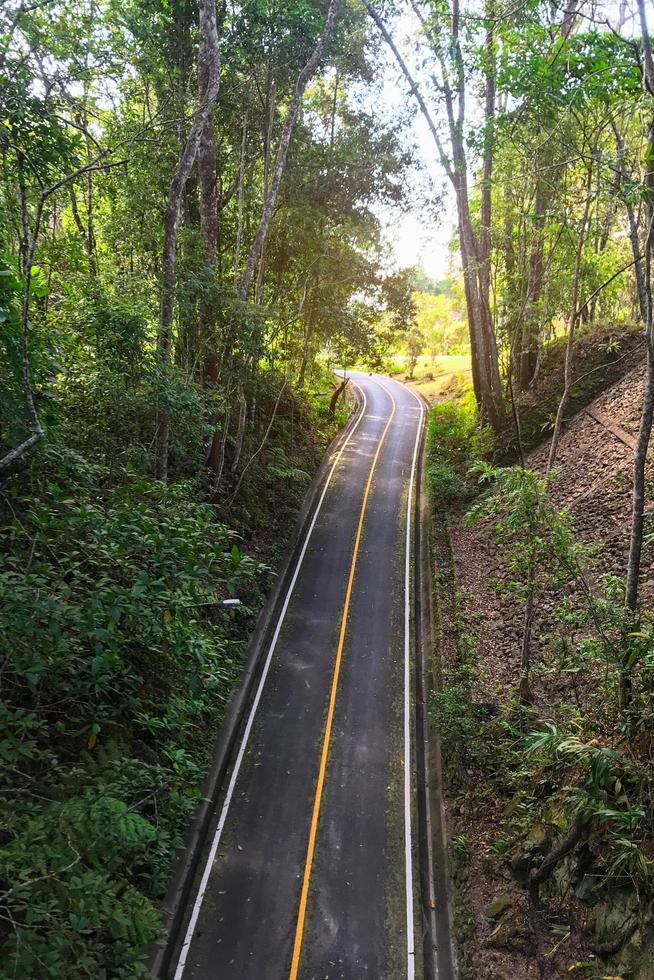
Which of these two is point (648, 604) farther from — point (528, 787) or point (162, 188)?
point (162, 188)

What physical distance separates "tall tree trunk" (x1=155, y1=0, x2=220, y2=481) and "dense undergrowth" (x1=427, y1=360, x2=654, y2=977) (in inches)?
253

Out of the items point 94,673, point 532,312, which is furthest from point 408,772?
point 532,312

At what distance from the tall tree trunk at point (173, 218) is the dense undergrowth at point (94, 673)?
0.60 m

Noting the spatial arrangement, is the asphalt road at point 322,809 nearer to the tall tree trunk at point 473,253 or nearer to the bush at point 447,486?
the bush at point 447,486

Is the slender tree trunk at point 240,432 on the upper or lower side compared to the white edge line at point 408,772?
upper

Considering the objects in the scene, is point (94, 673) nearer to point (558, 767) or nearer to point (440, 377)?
point (558, 767)

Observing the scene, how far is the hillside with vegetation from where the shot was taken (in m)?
6.04

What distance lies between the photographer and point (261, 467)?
21.5 metres

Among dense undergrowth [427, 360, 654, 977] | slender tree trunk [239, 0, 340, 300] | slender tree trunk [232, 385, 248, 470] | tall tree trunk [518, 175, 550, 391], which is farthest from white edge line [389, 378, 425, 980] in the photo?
slender tree trunk [239, 0, 340, 300]

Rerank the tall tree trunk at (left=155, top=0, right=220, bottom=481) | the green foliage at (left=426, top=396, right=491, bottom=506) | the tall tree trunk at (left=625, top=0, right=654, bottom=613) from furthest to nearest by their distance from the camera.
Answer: the green foliage at (left=426, top=396, right=491, bottom=506) < the tall tree trunk at (left=155, top=0, right=220, bottom=481) < the tall tree trunk at (left=625, top=0, right=654, bottom=613)

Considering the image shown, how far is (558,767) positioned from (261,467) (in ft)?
48.7

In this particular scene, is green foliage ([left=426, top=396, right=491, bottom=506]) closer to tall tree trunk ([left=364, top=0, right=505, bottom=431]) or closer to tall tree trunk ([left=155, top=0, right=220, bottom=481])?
tall tree trunk ([left=364, top=0, right=505, bottom=431])

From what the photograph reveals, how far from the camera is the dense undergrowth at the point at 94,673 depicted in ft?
16.3

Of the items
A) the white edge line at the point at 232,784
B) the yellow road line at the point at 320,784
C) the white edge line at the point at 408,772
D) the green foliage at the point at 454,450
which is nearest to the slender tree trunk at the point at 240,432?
the white edge line at the point at 232,784
